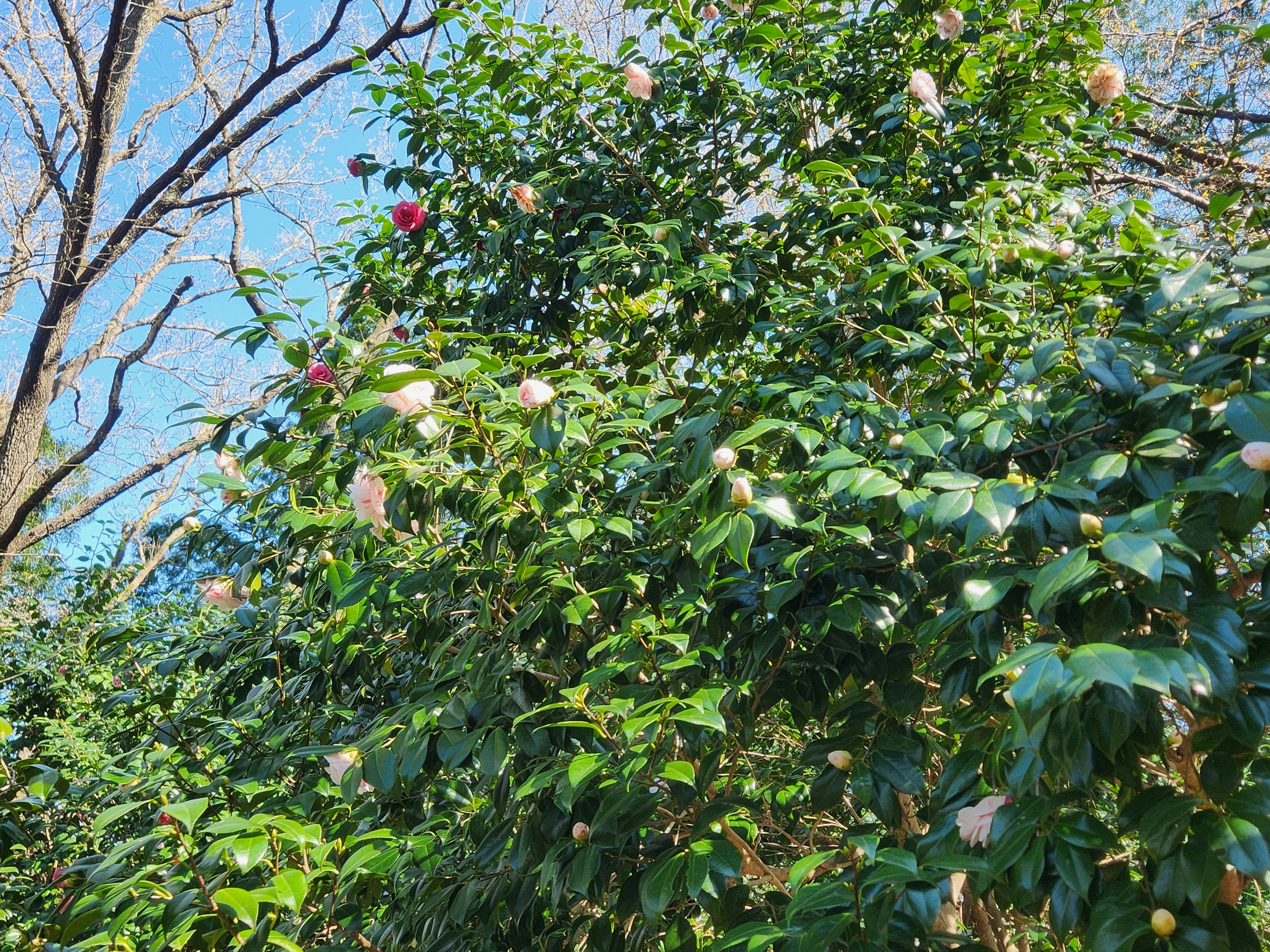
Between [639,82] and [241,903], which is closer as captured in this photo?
[241,903]

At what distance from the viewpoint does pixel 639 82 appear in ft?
6.29

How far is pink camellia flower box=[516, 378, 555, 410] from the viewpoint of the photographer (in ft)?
3.66

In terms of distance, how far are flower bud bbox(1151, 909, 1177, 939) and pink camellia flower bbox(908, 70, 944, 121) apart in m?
1.36

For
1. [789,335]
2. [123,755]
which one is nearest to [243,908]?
[123,755]

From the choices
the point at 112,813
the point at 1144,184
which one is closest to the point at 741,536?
the point at 112,813

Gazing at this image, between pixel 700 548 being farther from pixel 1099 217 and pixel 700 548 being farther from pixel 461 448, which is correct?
pixel 1099 217

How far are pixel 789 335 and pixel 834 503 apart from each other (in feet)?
1.50

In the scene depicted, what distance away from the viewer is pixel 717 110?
6.68 ft

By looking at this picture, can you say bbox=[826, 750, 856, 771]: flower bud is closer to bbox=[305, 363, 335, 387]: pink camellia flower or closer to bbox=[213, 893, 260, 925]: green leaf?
bbox=[213, 893, 260, 925]: green leaf

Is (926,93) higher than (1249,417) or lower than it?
higher

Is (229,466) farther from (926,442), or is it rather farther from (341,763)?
(926,442)

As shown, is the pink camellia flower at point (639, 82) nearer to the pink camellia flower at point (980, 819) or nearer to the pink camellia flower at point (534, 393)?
the pink camellia flower at point (534, 393)

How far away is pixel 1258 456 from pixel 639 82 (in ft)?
4.92

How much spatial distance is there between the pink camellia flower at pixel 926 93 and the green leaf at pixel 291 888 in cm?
160
